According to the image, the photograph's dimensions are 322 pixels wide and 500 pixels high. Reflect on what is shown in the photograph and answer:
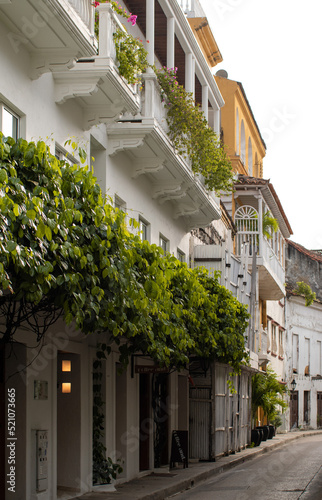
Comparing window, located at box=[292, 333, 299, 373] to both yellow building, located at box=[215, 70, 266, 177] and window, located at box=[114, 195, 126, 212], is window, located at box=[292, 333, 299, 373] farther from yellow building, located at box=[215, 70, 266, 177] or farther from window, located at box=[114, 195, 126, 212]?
window, located at box=[114, 195, 126, 212]

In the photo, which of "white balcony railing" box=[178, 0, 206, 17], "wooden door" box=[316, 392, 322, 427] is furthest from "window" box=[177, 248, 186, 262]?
"wooden door" box=[316, 392, 322, 427]

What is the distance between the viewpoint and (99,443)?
48.0 feet

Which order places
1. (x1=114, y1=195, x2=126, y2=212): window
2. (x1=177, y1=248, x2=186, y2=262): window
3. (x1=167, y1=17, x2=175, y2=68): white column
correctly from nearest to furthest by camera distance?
(x1=114, y1=195, x2=126, y2=212): window, (x1=167, y1=17, x2=175, y2=68): white column, (x1=177, y1=248, x2=186, y2=262): window

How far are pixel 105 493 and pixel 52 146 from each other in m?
5.62

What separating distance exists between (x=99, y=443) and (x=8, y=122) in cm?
615

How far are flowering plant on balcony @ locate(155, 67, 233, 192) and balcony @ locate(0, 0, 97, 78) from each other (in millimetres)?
4410

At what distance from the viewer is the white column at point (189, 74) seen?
17969mm

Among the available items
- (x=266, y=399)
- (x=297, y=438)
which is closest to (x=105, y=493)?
(x=266, y=399)

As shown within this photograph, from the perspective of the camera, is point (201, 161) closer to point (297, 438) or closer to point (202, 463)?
point (202, 463)

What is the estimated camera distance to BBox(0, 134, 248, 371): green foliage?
7.85 meters

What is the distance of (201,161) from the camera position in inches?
710

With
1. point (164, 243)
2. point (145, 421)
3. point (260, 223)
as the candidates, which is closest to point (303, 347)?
point (260, 223)

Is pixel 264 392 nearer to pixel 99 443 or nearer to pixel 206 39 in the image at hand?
pixel 206 39

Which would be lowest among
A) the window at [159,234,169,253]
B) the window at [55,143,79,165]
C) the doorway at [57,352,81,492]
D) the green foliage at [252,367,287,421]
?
the green foliage at [252,367,287,421]
